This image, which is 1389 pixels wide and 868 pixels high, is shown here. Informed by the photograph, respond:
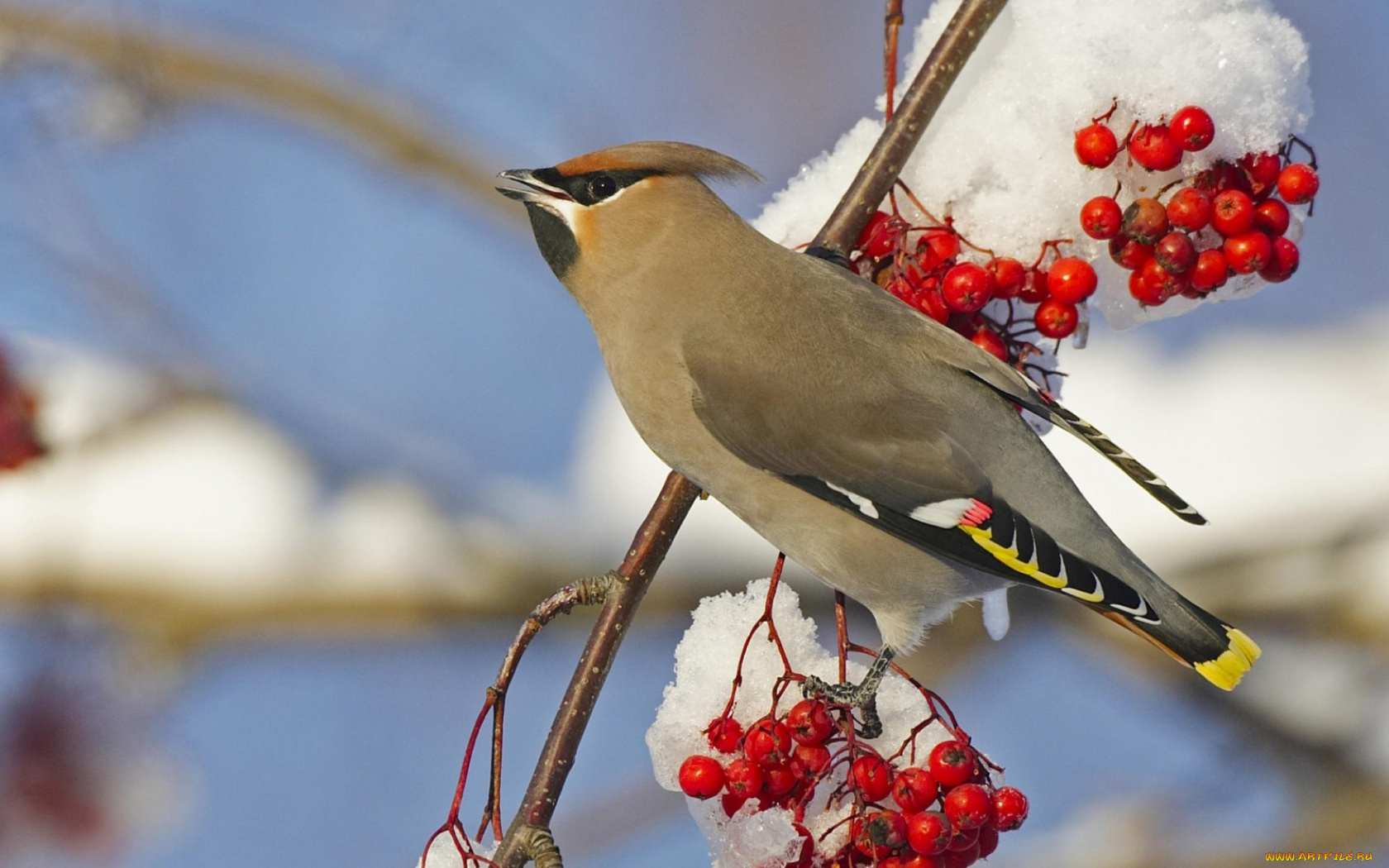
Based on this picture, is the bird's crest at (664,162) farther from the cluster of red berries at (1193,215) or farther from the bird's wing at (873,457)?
the cluster of red berries at (1193,215)

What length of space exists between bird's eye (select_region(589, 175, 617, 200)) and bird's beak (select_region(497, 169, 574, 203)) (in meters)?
0.04

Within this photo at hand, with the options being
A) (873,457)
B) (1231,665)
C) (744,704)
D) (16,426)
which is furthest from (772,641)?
(16,426)

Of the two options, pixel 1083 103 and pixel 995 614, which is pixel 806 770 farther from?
pixel 1083 103

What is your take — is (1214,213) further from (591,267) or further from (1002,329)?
(591,267)

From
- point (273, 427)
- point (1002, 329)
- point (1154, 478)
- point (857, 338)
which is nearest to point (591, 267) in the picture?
point (857, 338)

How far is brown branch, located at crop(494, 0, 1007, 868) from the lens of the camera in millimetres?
1945

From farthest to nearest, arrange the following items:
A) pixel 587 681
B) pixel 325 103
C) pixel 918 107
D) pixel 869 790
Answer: pixel 325 103
pixel 918 107
pixel 587 681
pixel 869 790

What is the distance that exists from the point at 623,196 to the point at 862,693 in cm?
97

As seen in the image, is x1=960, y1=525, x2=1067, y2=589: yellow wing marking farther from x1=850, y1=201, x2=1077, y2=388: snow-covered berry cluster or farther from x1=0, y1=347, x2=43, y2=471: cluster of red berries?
x1=0, y1=347, x2=43, y2=471: cluster of red berries

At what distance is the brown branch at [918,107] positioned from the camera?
2.35 m

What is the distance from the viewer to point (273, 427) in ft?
16.5

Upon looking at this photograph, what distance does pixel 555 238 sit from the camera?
8.40 ft

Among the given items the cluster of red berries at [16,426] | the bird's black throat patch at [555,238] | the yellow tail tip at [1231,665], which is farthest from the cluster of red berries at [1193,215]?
the cluster of red berries at [16,426]

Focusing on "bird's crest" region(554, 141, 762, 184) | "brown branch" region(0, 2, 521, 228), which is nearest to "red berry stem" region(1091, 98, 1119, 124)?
"bird's crest" region(554, 141, 762, 184)
